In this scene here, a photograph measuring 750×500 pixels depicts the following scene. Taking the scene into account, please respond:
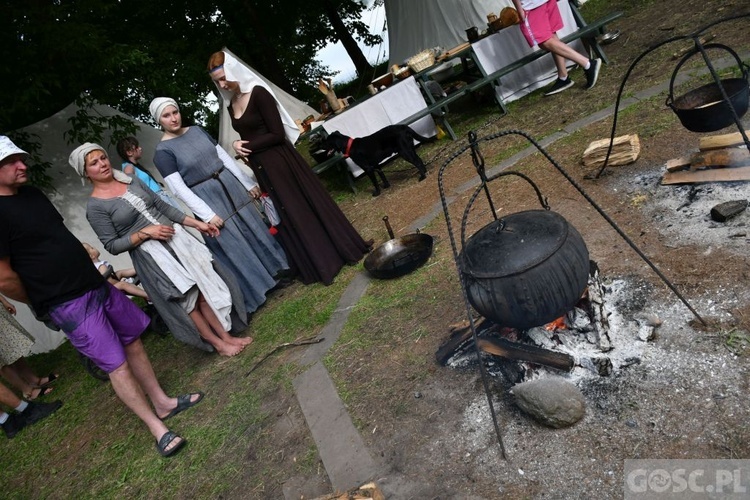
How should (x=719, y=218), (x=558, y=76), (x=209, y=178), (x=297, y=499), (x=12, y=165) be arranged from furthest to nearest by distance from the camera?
(x=558, y=76)
(x=209, y=178)
(x=719, y=218)
(x=12, y=165)
(x=297, y=499)

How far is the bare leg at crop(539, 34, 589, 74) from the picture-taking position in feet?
20.8

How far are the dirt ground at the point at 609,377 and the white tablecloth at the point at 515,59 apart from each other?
3.26 m

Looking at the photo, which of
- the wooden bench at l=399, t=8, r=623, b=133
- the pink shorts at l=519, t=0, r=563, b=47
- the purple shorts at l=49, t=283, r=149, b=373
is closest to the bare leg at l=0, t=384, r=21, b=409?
the purple shorts at l=49, t=283, r=149, b=373

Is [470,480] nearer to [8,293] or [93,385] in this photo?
[8,293]

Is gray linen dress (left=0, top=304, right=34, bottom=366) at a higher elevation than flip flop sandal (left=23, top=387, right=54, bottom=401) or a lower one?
higher

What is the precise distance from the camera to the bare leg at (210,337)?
4.09m

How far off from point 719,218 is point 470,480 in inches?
93.5

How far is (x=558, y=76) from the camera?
6.96 m

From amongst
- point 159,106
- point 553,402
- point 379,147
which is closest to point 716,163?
point 553,402

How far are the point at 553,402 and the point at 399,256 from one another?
250cm

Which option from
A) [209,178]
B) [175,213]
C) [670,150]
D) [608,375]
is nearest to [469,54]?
[670,150]

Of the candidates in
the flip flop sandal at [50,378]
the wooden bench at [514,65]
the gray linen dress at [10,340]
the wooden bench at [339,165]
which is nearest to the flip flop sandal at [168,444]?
the gray linen dress at [10,340]

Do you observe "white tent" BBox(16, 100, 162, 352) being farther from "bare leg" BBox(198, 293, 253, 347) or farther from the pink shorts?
the pink shorts

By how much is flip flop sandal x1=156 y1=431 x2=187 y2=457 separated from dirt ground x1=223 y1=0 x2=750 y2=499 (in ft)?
2.23
